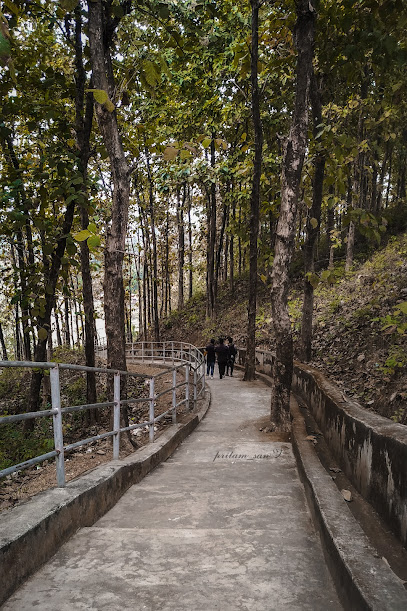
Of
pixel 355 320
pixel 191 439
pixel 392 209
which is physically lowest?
pixel 191 439

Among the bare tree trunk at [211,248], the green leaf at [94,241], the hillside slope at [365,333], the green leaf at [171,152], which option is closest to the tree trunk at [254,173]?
the hillside slope at [365,333]

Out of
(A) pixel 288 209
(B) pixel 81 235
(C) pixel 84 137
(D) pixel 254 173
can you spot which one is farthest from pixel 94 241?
(D) pixel 254 173

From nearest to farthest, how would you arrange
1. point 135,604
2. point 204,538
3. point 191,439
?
1. point 135,604
2. point 204,538
3. point 191,439

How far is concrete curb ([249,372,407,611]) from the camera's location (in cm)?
220

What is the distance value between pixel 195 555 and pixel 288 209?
19.2 ft

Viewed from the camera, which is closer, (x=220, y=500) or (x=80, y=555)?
(x=80, y=555)

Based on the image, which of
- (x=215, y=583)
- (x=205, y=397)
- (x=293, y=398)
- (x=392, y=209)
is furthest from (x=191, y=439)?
(x=392, y=209)

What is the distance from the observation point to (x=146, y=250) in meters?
29.1

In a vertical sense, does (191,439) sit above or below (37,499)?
below

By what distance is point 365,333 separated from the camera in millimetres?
10797

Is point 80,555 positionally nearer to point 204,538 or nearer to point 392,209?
point 204,538

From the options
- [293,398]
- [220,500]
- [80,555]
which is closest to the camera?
[80,555]

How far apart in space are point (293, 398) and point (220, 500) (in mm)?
6348

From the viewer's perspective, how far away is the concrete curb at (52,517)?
260cm
